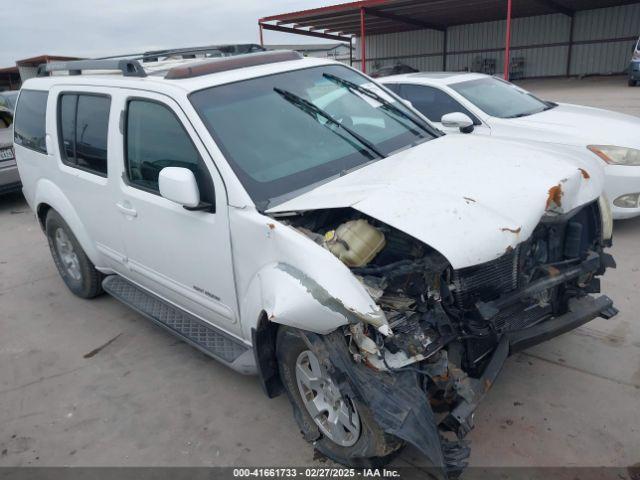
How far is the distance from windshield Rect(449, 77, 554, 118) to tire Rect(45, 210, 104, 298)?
4563 millimetres

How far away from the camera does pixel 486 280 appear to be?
255cm

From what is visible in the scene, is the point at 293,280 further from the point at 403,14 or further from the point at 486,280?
the point at 403,14

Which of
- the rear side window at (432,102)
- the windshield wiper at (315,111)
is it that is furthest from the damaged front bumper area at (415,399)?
the rear side window at (432,102)

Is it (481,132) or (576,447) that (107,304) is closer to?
(576,447)

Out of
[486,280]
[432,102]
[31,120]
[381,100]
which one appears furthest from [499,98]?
[31,120]

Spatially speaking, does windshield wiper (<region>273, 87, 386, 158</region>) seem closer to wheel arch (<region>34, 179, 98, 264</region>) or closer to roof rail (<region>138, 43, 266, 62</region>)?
roof rail (<region>138, 43, 266, 62</region>)

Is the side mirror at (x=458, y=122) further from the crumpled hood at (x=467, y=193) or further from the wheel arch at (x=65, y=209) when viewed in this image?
the wheel arch at (x=65, y=209)

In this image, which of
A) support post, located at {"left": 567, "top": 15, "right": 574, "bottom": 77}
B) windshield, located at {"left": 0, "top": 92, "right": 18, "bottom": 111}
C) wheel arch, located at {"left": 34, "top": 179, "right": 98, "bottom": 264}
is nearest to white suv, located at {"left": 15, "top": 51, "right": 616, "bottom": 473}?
wheel arch, located at {"left": 34, "top": 179, "right": 98, "bottom": 264}

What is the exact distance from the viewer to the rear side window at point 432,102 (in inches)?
240

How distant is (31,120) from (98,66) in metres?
1.16

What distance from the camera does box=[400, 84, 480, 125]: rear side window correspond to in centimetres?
611

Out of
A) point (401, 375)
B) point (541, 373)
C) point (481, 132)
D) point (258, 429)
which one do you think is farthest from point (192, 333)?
point (481, 132)

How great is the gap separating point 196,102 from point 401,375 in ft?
6.19

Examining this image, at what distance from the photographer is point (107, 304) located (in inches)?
188
